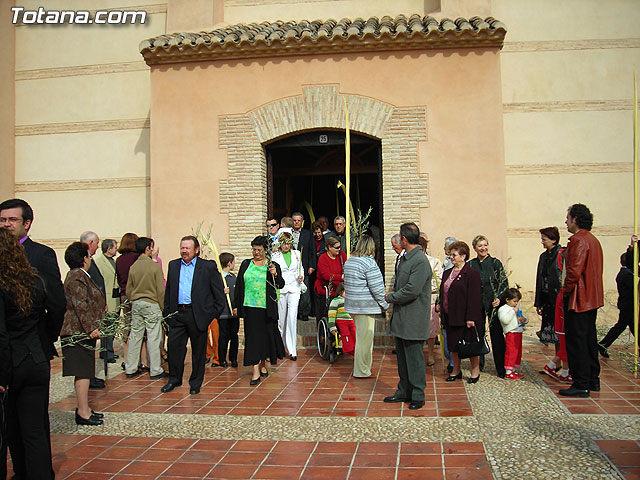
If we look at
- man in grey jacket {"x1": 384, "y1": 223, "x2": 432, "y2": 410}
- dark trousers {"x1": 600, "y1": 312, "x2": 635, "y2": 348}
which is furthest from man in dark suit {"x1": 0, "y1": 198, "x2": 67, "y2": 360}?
dark trousers {"x1": 600, "y1": 312, "x2": 635, "y2": 348}

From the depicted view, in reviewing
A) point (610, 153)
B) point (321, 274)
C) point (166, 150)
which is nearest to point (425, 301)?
point (321, 274)

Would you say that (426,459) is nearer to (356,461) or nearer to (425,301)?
(356,461)

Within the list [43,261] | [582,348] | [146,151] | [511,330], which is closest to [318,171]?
[146,151]

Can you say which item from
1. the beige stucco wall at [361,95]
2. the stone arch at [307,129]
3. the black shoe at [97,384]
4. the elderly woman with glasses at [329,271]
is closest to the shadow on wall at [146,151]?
the beige stucco wall at [361,95]

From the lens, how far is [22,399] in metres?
4.00

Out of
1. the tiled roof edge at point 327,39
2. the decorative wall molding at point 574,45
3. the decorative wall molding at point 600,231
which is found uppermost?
the decorative wall molding at point 574,45

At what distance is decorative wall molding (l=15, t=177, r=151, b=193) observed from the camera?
43.0ft

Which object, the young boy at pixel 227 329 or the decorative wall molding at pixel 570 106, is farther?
the decorative wall molding at pixel 570 106

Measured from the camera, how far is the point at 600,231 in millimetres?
11773

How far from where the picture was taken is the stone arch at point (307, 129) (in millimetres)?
10508

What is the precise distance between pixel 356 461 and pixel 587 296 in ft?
11.2

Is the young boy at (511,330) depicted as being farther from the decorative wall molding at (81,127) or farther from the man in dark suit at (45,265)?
the decorative wall molding at (81,127)

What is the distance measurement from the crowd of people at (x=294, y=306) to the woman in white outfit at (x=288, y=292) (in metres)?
0.02

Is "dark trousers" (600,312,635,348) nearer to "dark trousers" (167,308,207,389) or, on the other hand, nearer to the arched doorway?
the arched doorway
